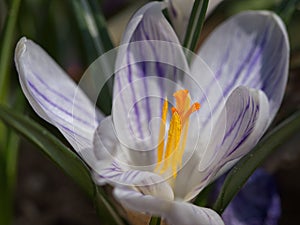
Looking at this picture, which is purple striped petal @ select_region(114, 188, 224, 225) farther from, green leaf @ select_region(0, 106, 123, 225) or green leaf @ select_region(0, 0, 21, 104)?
green leaf @ select_region(0, 0, 21, 104)

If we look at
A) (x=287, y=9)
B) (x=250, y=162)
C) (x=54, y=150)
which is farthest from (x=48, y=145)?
(x=287, y=9)

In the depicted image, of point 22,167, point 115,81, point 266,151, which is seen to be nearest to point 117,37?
point 22,167

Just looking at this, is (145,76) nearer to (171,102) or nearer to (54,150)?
(171,102)

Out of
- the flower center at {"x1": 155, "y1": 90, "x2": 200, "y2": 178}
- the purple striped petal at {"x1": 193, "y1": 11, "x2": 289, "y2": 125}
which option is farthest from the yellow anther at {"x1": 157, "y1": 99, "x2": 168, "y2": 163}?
the purple striped petal at {"x1": 193, "y1": 11, "x2": 289, "y2": 125}

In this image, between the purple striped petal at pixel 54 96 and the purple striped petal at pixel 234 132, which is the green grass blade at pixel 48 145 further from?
the purple striped petal at pixel 234 132

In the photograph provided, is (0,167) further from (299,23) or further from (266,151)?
(299,23)

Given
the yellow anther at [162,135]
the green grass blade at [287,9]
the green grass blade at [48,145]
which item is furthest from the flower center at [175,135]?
the green grass blade at [287,9]
